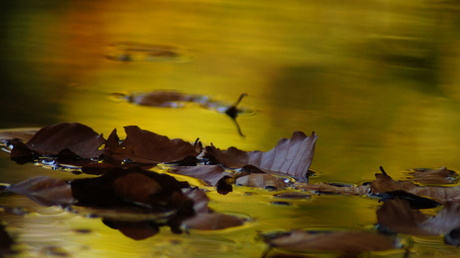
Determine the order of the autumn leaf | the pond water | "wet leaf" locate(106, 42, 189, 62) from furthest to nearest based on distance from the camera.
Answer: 1. "wet leaf" locate(106, 42, 189, 62)
2. the autumn leaf
3. the pond water

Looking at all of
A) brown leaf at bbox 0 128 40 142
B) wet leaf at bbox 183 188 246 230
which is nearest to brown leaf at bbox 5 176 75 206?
wet leaf at bbox 183 188 246 230

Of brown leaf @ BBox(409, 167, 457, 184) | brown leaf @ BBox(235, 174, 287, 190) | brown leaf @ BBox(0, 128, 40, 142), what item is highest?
brown leaf @ BBox(0, 128, 40, 142)

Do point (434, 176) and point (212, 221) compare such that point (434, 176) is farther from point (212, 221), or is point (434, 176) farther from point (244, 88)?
point (244, 88)

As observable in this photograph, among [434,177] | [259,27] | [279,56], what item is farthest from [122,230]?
[259,27]

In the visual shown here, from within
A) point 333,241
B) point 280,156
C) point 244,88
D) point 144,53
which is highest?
point 144,53

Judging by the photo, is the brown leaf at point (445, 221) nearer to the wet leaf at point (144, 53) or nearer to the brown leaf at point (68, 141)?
the brown leaf at point (68, 141)

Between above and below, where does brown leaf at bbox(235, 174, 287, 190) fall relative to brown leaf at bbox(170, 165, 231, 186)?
below

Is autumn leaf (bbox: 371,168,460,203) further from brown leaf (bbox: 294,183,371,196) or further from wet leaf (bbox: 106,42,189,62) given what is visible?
wet leaf (bbox: 106,42,189,62)

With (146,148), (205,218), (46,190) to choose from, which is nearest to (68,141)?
(146,148)
